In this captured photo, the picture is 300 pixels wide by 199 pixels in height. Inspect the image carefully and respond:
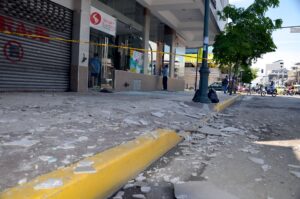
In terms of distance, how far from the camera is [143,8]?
17.1m

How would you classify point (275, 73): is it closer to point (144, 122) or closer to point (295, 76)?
point (295, 76)

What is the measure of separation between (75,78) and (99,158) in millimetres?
9103

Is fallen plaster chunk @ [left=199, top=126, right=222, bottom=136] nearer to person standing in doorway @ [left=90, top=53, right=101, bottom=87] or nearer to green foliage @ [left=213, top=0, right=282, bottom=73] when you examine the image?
person standing in doorway @ [left=90, top=53, right=101, bottom=87]

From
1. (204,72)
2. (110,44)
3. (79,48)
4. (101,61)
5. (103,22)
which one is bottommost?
(204,72)

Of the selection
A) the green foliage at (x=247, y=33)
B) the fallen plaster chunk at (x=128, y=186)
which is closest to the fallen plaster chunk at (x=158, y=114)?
the fallen plaster chunk at (x=128, y=186)

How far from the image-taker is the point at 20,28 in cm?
945

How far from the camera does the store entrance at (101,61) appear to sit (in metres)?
13.3

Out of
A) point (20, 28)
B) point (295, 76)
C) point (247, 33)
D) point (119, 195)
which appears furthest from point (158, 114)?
point (295, 76)

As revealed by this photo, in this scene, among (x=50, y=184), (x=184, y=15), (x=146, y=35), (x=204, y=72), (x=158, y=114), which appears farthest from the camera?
(x=184, y=15)

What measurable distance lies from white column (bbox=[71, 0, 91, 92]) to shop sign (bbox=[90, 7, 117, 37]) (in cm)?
95

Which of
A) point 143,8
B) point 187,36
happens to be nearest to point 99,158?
point 143,8

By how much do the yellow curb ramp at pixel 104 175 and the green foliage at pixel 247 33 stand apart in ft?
55.4

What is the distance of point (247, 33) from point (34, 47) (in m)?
14.6

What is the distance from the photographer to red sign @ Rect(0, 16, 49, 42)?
8875mm
